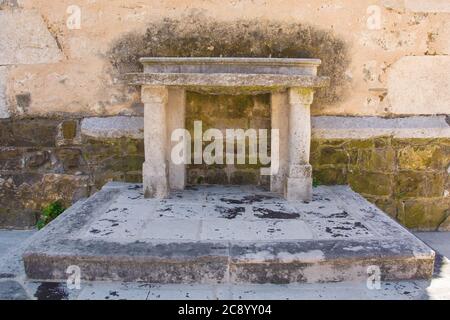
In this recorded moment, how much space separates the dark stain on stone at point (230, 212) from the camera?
3111mm

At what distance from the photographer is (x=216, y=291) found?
7.80 feet

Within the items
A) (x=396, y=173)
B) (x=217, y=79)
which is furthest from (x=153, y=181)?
(x=396, y=173)

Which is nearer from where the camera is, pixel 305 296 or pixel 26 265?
pixel 305 296

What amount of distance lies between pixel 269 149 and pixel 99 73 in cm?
180

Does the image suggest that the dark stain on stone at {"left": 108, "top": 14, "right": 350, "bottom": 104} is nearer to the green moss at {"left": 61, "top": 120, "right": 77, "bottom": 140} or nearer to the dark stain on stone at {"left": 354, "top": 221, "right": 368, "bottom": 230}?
the green moss at {"left": 61, "top": 120, "right": 77, "bottom": 140}

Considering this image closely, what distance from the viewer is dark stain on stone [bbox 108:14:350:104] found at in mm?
3895

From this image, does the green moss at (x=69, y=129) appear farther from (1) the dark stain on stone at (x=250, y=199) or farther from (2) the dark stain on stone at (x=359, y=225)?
(2) the dark stain on stone at (x=359, y=225)

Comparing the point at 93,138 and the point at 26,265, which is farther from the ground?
the point at 93,138

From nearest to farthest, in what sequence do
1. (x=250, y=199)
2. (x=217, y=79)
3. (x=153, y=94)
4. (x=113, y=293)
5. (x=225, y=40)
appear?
(x=113, y=293) → (x=217, y=79) → (x=153, y=94) → (x=250, y=199) → (x=225, y=40)

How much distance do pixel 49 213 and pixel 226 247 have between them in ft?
7.40

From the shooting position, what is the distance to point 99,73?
398 centimetres

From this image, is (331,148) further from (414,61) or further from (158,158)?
(158,158)

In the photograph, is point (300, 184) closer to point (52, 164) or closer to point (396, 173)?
point (396, 173)

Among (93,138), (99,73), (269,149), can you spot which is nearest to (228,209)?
(269,149)
